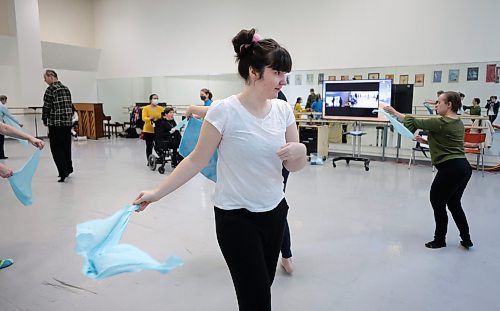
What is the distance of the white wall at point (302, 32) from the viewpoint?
751 centimetres

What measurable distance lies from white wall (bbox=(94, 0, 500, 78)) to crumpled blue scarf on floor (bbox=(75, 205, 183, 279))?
8.07m

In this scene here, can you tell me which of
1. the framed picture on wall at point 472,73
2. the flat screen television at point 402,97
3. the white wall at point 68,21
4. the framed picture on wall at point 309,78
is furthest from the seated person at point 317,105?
the white wall at point 68,21

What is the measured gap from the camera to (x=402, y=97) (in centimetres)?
758

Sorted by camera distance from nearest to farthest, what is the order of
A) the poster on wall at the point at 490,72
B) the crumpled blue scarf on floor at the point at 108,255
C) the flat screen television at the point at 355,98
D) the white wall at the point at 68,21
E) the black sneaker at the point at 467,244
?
the crumpled blue scarf on floor at the point at 108,255 → the black sneaker at the point at 467,244 → the poster on wall at the point at 490,72 → the flat screen television at the point at 355,98 → the white wall at the point at 68,21

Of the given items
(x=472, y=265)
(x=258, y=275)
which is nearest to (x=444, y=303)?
(x=472, y=265)

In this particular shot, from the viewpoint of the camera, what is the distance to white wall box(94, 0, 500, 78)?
751 cm

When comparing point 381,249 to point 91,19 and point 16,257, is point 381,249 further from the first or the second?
point 91,19

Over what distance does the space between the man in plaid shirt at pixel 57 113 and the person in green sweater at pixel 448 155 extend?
16.0 feet

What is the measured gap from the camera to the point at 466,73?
753 centimetres

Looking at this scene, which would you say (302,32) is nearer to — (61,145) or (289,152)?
(61,145)

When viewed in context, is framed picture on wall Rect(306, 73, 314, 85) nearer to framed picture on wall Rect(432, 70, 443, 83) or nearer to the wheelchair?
framed picture on wall Rect(432, 70, 443, 83)

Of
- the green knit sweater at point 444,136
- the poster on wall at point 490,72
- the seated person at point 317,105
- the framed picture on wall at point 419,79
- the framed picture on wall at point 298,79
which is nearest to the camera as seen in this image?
the green knit sweater at point 444,136

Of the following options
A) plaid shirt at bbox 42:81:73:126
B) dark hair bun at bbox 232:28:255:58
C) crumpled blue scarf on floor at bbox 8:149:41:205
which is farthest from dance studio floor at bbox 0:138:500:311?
dark hair bun at bbox 232:28:255:58

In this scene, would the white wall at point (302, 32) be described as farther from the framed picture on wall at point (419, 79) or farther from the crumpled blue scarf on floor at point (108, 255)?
the crumpled blue scarf on floor at point (108, 255)
